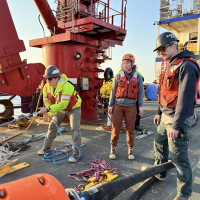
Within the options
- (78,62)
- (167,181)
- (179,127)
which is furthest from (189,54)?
(78,62)

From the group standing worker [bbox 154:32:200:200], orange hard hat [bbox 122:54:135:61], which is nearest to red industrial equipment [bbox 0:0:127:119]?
orange hard hat [bbox 122:54:135:61]

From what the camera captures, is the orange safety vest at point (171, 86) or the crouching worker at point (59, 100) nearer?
the orange safety vest at point (171, 86)

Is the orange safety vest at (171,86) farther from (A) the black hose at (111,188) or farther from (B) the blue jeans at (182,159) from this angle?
(A) the black hose at (111,188)

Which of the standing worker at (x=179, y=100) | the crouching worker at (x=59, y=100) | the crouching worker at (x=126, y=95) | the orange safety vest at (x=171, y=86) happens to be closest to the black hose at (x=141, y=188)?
the standing worker at (x=179, y=100)

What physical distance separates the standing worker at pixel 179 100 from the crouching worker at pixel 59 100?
1.79 meters

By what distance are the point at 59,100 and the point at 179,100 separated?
2290 millimetres

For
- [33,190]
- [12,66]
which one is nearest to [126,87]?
[33,190]

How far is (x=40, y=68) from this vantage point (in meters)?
6.03

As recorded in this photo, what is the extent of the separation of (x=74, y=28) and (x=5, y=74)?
3018mm

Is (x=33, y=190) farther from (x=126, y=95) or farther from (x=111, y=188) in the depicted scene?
(x=126, y=95)

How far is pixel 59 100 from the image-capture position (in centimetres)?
363

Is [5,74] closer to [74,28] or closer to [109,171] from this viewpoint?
[74,28]

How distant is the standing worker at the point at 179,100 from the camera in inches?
81.7

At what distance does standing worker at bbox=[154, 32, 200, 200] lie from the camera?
207 cm
